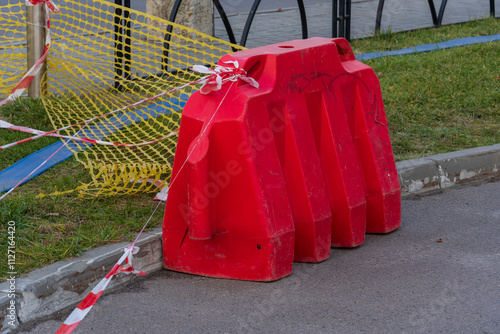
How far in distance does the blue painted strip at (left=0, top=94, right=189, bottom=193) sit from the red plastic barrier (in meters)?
1.37

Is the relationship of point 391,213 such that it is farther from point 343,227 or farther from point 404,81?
point 404,81

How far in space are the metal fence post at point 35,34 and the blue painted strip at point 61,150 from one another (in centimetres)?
81

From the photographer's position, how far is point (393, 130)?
5.97 metres

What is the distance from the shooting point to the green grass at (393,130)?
12.0 feet

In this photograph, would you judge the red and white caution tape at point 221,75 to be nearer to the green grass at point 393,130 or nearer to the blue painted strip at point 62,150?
the green grass at point 393,130

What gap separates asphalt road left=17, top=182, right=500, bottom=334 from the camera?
120 inches

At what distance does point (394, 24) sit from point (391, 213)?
21.4 feet

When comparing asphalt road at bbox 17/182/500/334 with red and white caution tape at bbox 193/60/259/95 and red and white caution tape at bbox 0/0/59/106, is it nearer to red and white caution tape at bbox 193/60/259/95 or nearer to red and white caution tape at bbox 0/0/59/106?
red and white caution tape at bbox 193/60/259/95

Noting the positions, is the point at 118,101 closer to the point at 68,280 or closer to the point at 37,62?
the point at 37,62

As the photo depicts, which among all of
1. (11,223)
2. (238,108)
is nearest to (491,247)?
(238,108)

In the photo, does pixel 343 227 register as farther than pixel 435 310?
Yes

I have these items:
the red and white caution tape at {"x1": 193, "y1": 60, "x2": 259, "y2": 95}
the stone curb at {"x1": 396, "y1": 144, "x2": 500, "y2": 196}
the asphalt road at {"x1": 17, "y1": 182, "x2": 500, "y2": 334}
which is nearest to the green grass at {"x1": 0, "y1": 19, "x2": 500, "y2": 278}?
the stone curb at {"x1": 396, "y1": 144, "x2": 500, "y2": 196}

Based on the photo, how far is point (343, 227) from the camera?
3875mm

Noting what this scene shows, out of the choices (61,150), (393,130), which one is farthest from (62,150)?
(393,130)
